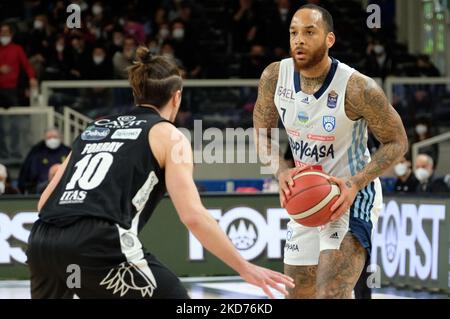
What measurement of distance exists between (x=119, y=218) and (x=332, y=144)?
82.9 inches

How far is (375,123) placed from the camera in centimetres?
637

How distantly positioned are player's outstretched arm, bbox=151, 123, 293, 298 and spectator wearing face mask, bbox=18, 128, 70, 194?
8.80 m

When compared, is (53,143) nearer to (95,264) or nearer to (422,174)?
(422,174)

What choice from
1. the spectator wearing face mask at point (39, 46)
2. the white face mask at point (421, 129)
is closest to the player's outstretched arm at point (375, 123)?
the white face mask at point (421, 129)

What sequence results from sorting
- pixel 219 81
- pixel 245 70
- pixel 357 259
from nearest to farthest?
pixel 357 259, pixel 219 81, pixel 245 70

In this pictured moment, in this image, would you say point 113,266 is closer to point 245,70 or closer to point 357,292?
point 357,292

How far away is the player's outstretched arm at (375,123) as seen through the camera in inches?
249

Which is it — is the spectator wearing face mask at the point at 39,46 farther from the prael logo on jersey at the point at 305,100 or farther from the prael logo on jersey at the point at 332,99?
the prael logo on jersey at the point at 332,99

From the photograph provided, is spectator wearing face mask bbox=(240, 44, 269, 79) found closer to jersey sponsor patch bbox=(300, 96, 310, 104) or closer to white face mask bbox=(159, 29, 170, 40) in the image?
white face mask bbox=(159, 29, 170, 40)

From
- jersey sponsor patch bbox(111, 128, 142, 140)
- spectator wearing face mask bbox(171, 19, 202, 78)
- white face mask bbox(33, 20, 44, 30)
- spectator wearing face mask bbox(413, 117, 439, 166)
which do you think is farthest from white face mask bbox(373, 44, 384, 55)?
jersey sponsor patch bbox(111, 128, 142, 140)

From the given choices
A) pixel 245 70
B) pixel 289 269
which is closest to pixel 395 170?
pixel 245 70

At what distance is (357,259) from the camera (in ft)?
20.8

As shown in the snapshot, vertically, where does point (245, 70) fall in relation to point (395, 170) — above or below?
above

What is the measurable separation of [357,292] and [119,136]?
5086 millimetres
